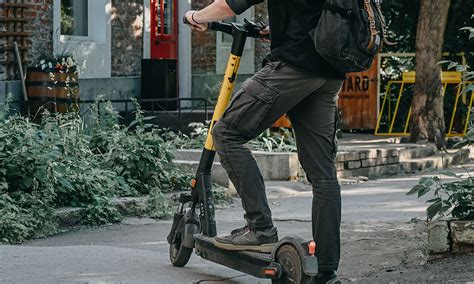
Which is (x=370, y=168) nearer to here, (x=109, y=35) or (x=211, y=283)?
(x=109, y=35)

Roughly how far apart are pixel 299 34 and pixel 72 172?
417 centimetres

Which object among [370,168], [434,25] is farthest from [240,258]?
[434,25]

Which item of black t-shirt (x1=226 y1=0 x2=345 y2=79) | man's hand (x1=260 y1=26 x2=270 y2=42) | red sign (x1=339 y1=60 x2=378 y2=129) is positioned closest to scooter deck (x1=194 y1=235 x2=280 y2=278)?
black t-shirt (x1=226 y1=0 x2=345 y2=79)

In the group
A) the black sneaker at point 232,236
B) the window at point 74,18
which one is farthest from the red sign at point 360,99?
the black sneaker at point 232,236

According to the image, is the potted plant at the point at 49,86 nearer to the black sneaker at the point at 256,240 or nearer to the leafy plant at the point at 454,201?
the leafy plant at the point at 454,201

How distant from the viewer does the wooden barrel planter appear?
1512cm

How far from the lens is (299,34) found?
5762 millimetres

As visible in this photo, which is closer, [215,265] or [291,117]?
[291,117]

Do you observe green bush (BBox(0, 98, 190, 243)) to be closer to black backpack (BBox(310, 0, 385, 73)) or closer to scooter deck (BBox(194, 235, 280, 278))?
scooter deck (BBox(194, 235, 280, 278))

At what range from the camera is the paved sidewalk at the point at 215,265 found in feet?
20.7

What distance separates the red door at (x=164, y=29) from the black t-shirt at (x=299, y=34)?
43.6ft

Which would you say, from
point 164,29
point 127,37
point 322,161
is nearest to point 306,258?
point 322,161

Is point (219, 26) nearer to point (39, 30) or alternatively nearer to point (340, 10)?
point (340, 10)

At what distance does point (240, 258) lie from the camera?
6.06 meters
